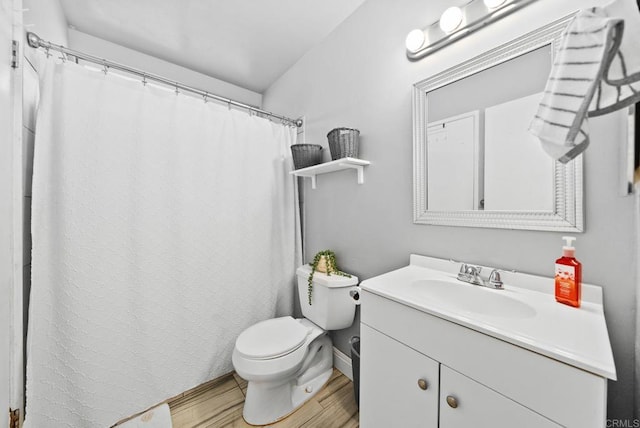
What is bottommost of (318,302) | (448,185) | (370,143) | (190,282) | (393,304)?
(318,302)

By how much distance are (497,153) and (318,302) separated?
1.24m

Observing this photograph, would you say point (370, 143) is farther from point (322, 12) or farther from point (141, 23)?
point (141, 23)

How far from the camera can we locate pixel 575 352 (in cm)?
53

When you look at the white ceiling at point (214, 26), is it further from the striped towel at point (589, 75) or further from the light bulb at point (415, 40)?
the striped towel at point (589, 75)

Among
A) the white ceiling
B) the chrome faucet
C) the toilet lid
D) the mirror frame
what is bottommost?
→ the toilet lid

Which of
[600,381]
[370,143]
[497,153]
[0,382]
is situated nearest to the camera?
[600,381]

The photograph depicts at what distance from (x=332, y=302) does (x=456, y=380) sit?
0.83 m

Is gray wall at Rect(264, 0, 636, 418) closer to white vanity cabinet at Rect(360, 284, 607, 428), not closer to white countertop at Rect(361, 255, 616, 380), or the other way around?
white countertop at Rect(361, 255, 616, 380)

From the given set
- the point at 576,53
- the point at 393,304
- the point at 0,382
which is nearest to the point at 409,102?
the point at 576,53

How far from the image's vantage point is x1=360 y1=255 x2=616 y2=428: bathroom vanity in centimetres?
53

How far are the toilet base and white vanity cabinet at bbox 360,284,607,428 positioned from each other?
556 mm

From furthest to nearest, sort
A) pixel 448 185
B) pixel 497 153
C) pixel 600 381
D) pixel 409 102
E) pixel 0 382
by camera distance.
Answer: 1. pixel 409 102
2. pixel 448 185
3. pixel 497 153
4. pixel 0 382
5. pixel 600 381

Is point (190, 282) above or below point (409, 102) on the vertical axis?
below

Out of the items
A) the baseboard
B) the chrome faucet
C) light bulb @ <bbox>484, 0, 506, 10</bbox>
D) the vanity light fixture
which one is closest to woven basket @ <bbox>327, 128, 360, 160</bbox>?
the vanity light fixture
